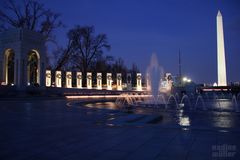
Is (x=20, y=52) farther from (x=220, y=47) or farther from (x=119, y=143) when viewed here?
(x=220, y=47)

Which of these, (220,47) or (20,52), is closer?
(20,52)

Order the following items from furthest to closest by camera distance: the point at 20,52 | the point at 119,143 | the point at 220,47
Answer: the point at 220,47 < the point at 20,52 < the point at 119,143

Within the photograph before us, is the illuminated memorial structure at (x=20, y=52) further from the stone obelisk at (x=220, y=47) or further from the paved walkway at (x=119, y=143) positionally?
the stone obelisk at (x=220, y=47)

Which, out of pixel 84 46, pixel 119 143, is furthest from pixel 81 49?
pixel 119 143

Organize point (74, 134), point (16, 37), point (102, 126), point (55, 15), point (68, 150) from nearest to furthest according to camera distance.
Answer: point (68, 150) < point (74, 134) < point (102, 126) < point (16, 37) < point (55, 15)

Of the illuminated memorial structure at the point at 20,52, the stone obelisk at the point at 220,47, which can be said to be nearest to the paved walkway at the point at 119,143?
the illuminated memorial structure at the point at 20,52

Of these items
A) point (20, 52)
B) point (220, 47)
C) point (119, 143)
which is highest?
point (220, 47)

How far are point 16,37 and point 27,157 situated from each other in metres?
31.0

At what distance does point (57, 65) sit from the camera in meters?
53.3

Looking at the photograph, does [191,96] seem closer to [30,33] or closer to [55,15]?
[30,33]

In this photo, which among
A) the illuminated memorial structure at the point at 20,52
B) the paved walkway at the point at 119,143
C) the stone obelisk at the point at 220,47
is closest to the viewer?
the paved walkway at the point at 119,143

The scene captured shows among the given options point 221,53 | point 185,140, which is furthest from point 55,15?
point 185,140

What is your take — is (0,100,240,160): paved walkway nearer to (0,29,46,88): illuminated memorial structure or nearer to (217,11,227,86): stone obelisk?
(0,29,46,88): illuminated memorial structure

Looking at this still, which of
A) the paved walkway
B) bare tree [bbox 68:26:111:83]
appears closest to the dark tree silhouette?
bare tree [bbox 68:26:111:83]
